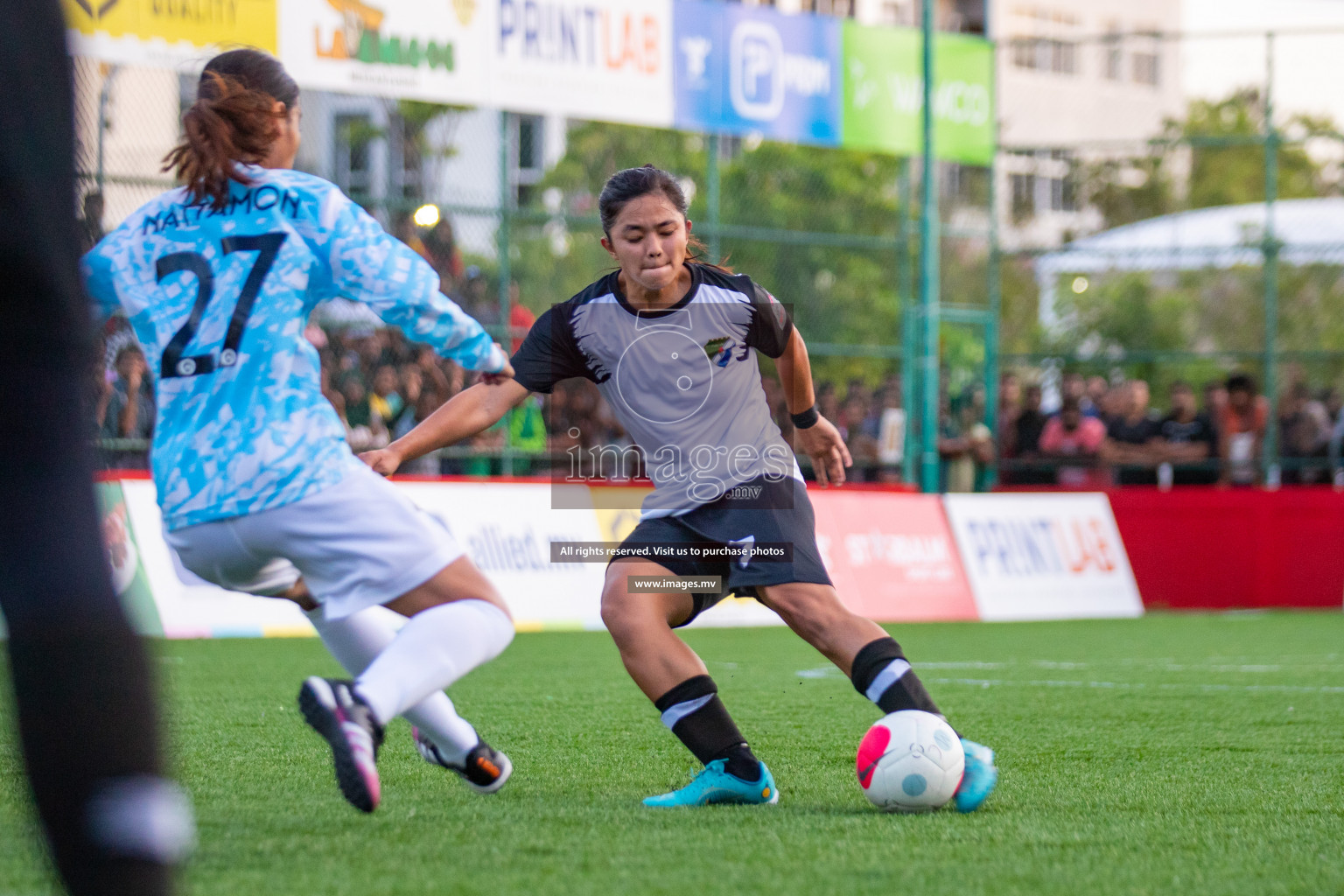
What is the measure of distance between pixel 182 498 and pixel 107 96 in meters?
9.90

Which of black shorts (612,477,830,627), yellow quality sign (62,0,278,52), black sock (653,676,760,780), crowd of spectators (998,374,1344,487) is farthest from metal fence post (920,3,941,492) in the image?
black sock (653,676,760,780)

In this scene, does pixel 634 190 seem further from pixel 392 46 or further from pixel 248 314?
pixel 392 46

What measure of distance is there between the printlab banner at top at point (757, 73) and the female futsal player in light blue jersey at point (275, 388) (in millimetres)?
11475

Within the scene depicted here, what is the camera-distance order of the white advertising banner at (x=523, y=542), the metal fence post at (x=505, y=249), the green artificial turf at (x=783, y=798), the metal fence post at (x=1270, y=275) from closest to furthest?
the green artificial turf at (x=783, y=798), the white advertising banner at (x=523, y=542), the metal fence post at (x=505, y=249), the metal fence post at (x=1270, y=275)

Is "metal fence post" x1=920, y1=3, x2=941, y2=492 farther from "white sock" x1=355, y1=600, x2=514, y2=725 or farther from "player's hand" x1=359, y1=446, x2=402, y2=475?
"white sock" x1=355, y1=600, x2=514, y2=725

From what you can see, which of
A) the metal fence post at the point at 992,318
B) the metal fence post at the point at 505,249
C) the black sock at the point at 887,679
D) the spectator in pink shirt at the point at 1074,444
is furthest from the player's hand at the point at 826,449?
the metal fence post at the point at 992,318

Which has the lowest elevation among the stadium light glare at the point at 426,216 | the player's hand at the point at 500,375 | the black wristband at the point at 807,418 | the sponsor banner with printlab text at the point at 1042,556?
the sponsor banner with printlab text at the point at 1042,556

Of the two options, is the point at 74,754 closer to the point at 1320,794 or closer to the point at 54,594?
the point at 54,594

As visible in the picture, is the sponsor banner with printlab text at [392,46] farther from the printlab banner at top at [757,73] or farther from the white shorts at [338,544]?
the white shorts at [338,544]

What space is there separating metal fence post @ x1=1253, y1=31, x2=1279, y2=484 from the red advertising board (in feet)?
13.6

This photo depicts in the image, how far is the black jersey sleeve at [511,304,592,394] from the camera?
4.61 m

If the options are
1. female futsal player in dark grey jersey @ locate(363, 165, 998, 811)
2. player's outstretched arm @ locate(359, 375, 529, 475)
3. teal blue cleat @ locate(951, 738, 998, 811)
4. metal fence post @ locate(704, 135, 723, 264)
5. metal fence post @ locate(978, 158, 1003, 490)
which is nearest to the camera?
player's outstretched arm @ locate(359, 375, 529, 475)

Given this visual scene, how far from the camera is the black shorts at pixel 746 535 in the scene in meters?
4.40

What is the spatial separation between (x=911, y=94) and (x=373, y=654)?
45.7 ft
